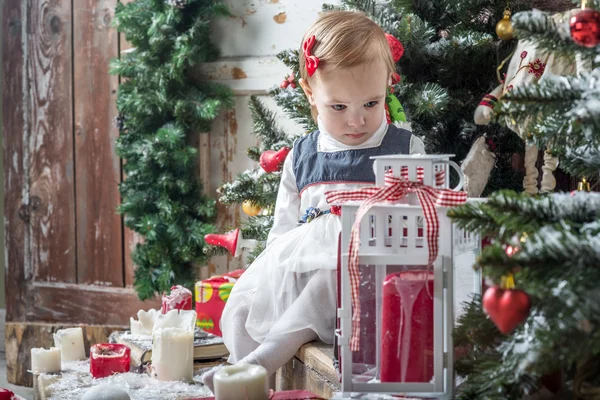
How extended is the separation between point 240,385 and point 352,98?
776mm

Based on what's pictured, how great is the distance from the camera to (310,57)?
72.6 inches

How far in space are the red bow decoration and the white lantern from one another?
2.02 feet

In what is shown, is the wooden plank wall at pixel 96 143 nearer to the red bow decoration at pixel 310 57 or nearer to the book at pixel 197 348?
the book at pixel 197 348

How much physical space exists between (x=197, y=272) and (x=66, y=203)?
0.80 meters

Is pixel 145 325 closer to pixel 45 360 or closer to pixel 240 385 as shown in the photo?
pixel 45 360

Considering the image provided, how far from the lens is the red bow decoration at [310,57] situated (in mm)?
1838

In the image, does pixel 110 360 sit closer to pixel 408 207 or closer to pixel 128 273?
pixel 408 207

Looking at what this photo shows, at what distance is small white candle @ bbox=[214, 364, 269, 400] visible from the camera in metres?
1.28

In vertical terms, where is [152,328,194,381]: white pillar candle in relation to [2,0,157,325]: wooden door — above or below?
below

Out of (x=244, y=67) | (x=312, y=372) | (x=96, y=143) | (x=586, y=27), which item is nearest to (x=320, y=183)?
(x=312, y=372)

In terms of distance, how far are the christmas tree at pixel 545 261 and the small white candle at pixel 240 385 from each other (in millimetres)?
320

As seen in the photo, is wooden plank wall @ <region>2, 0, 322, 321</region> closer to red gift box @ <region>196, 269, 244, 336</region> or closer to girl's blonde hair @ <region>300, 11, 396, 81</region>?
red gift box @ <region>196, 269, 244, 336</region>

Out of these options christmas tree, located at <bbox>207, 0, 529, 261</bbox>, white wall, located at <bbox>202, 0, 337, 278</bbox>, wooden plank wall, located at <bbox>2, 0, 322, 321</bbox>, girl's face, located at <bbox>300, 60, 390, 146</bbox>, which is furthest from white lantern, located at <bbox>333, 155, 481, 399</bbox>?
wooden plank wall, located at <bbox>2, 0, 322, 321</bbox>

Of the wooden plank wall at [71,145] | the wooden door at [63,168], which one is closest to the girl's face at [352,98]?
the wooden plank wall at [71,145]
